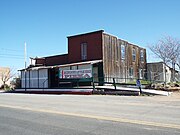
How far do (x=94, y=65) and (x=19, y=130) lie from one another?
23318 mm

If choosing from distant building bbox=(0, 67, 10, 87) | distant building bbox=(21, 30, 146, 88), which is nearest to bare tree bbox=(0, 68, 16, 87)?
distant building bbox=(0, 67, 10, 87)

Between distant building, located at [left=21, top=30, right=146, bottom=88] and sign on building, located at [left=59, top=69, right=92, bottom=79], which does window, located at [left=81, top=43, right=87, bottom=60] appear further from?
sign on building, located at [left=59, top=69, right=92, bottom=79]

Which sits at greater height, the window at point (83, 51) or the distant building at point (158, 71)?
the window at point (83, 51)

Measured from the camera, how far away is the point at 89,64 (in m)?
29.5

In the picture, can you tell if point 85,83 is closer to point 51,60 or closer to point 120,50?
point 120,50

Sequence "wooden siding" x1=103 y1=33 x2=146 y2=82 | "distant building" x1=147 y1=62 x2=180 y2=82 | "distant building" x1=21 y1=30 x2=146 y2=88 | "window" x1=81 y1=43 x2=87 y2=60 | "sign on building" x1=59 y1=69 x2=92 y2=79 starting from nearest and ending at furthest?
"sign on building" x1=59 y1=69 x2=92 y2=79
"distant building" x1=21 y1=30 x2=146 y2=88
"wooden siding" x1=103 y1=33 x2=146 y2=82
"window" x1=81 y1=43 x2=87 y2=60
"distant building" x1=147 y1=62 x2=180 y2=82

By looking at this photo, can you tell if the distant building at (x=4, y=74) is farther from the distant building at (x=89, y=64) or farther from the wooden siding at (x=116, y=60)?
the wooden siding at (x=116, y=60)

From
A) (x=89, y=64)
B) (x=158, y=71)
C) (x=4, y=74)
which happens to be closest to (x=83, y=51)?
(x=89, y=64)

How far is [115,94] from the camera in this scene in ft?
77.9

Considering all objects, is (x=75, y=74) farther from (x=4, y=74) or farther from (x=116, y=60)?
(x=4, y=74)

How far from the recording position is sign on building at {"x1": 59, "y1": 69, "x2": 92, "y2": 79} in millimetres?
28672

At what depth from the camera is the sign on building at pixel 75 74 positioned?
94.1ft

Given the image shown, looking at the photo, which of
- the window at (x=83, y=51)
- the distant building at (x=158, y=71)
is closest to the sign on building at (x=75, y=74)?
the window at (x=83, y=51)

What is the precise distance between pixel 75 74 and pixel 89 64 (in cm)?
193
